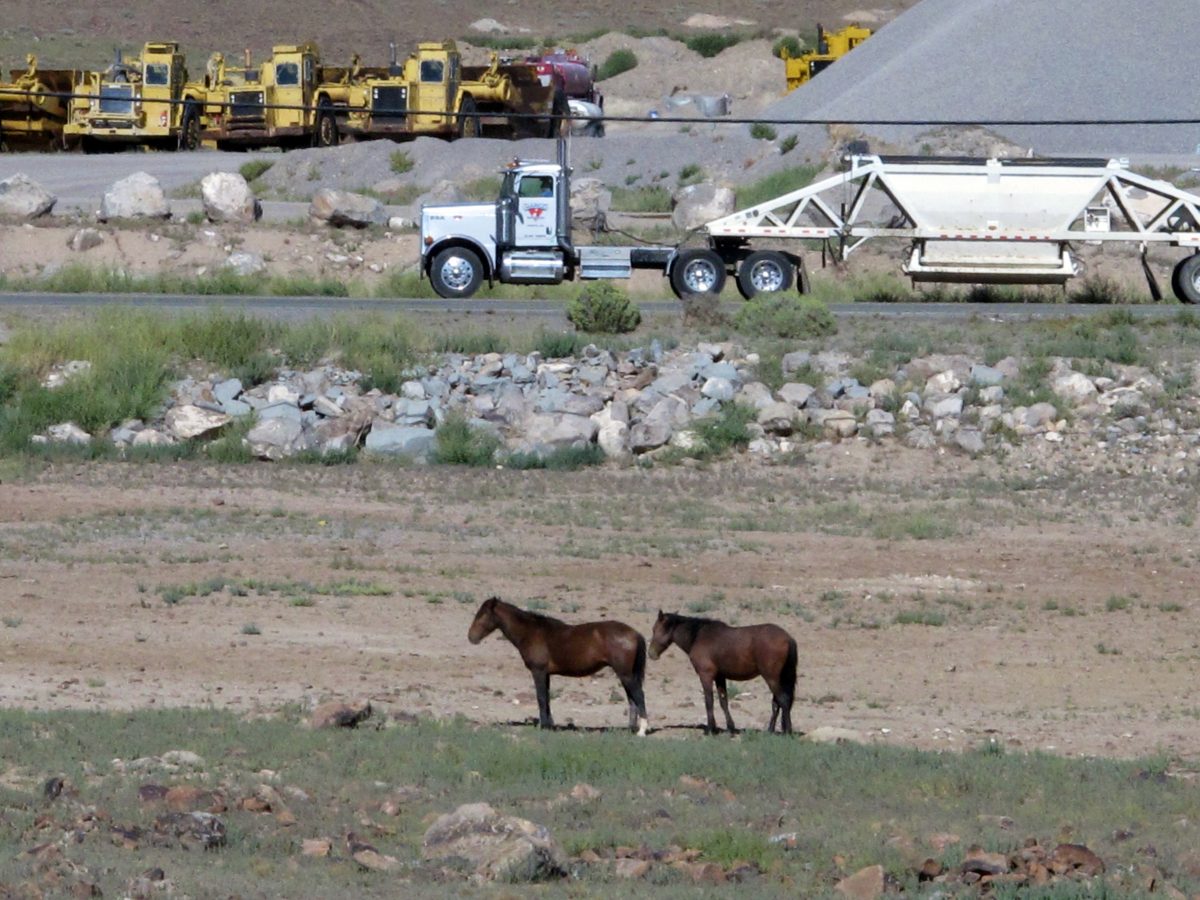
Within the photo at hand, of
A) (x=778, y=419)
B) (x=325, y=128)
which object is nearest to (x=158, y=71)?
(x=325, y=128)

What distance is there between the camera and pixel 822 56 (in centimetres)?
7006

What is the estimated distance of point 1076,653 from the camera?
1325cm

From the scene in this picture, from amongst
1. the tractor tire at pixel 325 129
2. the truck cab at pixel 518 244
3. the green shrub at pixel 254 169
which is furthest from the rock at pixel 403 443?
the tractor tire at pixel 325 129

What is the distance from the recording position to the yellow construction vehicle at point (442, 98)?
55719mm

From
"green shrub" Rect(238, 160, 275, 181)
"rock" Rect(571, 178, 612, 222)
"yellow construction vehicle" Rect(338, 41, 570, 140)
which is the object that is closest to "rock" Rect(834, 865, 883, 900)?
"rock" Rect(571, 178, 612, 222)

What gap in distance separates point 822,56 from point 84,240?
128ft

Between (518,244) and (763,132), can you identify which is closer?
Answer: (518,244)

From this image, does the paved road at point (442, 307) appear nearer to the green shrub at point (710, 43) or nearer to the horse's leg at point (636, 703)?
the horse's leg at point (636, 703)

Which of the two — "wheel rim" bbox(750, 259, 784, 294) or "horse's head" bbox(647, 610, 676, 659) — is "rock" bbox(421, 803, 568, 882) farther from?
"wheel rim" bbox(750, 259, 784, 294)

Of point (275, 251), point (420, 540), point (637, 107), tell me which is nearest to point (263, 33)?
point (637, 107)

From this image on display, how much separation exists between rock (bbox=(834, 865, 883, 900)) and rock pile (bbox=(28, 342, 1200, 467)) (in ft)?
44.7

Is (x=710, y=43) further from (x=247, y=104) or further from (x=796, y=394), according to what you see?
(x=796, y=394)

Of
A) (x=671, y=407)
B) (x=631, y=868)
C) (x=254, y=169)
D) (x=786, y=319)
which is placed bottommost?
(x=631, y=868)

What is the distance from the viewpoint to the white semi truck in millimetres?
30219
